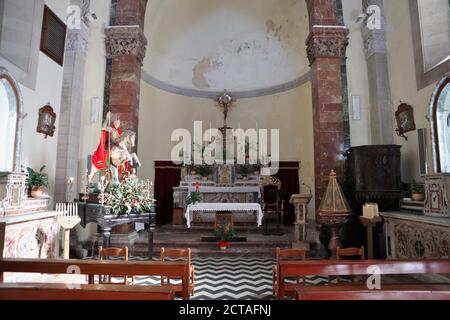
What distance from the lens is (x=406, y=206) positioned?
604 centimetres

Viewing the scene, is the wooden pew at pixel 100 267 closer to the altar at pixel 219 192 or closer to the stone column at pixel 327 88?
the stone column at pixel 327 88

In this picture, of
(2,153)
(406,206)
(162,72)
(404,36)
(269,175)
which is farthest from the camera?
(162,72)

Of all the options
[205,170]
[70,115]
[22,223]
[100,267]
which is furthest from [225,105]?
[100,267]

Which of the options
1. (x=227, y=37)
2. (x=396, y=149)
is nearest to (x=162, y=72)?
(x=227, y=37)

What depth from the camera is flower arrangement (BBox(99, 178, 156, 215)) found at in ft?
17.9

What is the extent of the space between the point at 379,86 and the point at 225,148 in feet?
19.1

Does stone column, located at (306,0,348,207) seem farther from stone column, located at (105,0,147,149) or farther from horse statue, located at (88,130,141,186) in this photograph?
stone column, located at (105,0,147,149)

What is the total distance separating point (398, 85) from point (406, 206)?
3.29 m

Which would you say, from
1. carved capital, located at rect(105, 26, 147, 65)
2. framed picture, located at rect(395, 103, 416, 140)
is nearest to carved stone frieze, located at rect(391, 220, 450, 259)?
framed picture, located at rect(395, 103, 416, 140)

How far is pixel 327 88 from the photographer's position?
7.75 metres

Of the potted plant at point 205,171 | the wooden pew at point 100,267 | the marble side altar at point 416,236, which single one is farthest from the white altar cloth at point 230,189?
the wooden pew at point 100,267

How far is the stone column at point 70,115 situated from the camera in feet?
23.1

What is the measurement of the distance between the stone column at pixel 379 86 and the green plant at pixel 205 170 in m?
5.40

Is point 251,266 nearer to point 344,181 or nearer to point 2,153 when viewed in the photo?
point 344,181
